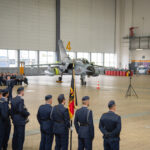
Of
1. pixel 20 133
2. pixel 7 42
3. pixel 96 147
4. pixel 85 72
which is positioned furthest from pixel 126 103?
pixel 7 42

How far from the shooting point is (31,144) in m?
8.36

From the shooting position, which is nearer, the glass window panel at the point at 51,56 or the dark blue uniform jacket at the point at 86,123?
the dark blue uniform jacket at the point at 86,123

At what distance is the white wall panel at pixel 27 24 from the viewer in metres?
41.1

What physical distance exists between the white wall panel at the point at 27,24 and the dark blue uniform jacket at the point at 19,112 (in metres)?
35.2

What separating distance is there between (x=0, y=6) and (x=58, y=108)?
3715cm

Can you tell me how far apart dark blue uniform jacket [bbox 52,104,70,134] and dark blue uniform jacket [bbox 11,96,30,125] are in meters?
1.03

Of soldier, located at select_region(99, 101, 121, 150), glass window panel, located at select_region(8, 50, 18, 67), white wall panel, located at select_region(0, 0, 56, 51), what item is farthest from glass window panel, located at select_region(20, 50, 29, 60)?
soldier, located at select_region(99, 101, 121, 150)

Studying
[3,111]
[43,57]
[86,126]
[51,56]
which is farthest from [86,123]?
[51,56]

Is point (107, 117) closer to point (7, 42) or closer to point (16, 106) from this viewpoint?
point (16, 106)

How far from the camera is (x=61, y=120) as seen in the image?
6.77 m

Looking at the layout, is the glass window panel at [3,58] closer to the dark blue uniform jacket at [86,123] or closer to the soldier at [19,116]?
the soldier at [19,116]

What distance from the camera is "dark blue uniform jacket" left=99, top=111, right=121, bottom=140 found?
601 centimetres

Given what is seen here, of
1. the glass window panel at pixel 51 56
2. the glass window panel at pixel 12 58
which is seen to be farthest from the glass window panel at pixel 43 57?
the glass window panel at pixel 12 58

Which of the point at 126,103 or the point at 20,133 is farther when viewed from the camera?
the point at 126,103
